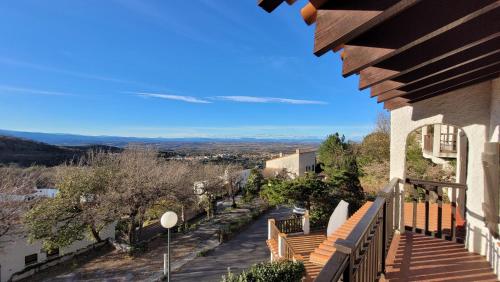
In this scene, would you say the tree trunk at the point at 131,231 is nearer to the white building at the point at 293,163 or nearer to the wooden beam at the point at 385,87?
the wooden beam at the point at 385,87

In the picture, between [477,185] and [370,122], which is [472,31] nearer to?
A: [477,185]

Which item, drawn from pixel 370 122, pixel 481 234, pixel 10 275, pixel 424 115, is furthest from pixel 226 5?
pixel 370 122

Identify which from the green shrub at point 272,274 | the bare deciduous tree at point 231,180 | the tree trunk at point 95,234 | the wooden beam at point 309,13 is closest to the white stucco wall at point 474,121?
the wooden beam at point 309,13

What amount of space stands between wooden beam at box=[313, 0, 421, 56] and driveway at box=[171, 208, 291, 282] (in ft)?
30.8

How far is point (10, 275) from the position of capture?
9.98m

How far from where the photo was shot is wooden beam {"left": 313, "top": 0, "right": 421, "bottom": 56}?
1.07 meters

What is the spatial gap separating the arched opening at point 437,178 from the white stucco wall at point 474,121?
30cm

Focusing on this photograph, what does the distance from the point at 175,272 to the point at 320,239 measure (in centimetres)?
525

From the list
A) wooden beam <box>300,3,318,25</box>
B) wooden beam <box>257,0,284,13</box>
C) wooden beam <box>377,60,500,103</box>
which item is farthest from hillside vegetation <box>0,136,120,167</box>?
wooden beam <box>257,0,284,13</box>

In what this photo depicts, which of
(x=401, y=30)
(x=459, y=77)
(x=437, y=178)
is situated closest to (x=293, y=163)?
(x=437, y=178)

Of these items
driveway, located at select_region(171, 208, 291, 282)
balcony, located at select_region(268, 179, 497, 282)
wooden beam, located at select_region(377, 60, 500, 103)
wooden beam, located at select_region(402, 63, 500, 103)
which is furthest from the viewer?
driveway, located at select_region(171, 208, 291, 282)

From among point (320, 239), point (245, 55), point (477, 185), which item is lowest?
point (320, 239)

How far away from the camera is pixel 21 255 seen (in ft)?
34.3

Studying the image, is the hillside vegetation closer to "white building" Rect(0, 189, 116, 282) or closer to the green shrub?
"white building" Rect(0, 189, 116, 282)
